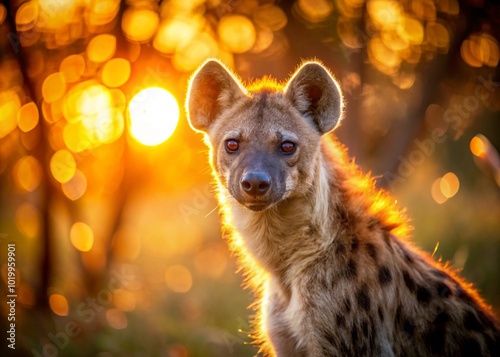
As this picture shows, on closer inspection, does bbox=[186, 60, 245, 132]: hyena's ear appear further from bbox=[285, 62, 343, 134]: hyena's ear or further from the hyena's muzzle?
the hyena's muzzle

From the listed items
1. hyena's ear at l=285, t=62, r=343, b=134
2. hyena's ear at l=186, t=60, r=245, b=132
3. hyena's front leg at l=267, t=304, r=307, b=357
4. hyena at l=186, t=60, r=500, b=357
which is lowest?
hyena's front leg at l=267, t=304, r=307, b=357

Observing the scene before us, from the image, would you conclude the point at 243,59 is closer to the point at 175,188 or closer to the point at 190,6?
the point at 190,6

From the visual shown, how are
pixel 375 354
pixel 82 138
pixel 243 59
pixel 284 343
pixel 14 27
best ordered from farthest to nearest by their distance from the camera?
pixel 243 59
pixel 82 138
pixel 14 27
pixel 284 343
pixel 375 354

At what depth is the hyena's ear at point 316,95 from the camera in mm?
3928

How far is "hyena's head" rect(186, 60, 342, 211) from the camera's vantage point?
12.2ft

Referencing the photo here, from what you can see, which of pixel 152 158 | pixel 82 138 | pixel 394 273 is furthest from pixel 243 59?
pixel 394 273

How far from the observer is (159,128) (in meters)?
6.49

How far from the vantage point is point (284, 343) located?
3.77 meters

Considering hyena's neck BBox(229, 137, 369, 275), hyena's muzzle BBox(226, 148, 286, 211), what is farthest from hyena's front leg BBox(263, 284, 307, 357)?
hyena's muzzle BBox(226, 148, 286, 211)

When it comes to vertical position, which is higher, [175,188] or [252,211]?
[252,211]

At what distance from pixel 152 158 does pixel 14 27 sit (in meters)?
2.28

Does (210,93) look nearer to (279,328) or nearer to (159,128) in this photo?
(279,328)

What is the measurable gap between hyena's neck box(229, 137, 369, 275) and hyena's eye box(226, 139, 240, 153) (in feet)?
1.23

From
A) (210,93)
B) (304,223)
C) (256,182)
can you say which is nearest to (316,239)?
(304,223)
